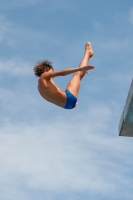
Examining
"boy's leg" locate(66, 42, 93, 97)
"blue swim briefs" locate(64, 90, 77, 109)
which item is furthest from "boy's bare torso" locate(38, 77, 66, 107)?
"boy's leg" locate(66, 42, 93, 97)

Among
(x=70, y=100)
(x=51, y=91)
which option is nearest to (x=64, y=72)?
(x=51, y=91)

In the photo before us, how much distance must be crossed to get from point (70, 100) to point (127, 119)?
3.20 meters

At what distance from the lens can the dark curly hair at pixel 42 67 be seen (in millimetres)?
8227

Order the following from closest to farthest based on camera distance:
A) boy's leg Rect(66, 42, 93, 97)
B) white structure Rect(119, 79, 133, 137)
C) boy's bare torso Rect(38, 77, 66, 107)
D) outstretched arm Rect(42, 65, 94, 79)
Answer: outstretched arm Rect(42, 65, 94, 79)
boy's bare torso Rect(38, 77, 66, 107)
boy's leg Rect(66, 42, 93, 97)
white structure Rect(119, 79, 133, 137)

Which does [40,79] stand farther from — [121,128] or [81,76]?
[121,128]

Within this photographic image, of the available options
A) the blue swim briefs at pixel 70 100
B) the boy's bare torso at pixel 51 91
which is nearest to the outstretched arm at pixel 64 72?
the boy's bare torso at pixel 51 91

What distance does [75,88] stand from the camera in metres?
8.29

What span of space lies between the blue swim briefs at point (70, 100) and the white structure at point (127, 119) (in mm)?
2392

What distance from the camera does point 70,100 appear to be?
8.16 meters

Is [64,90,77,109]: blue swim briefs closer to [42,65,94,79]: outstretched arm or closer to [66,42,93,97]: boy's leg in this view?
[66,42,93,97]: boy's leg

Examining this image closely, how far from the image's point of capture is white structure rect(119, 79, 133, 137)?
10.5 metres

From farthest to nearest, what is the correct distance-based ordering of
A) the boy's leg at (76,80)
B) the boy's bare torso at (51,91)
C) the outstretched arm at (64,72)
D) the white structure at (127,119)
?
1. the white structure at (127,119)
2. the boy's leg at (76,80)
3. the boy's bare torso at (51,91)
4. the outstretched arm at (64,72)

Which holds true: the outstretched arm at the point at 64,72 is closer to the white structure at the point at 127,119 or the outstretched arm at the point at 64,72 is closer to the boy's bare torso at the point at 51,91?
the boy's bare torso at the point at 51,91

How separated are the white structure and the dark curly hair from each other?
8.60 ft
